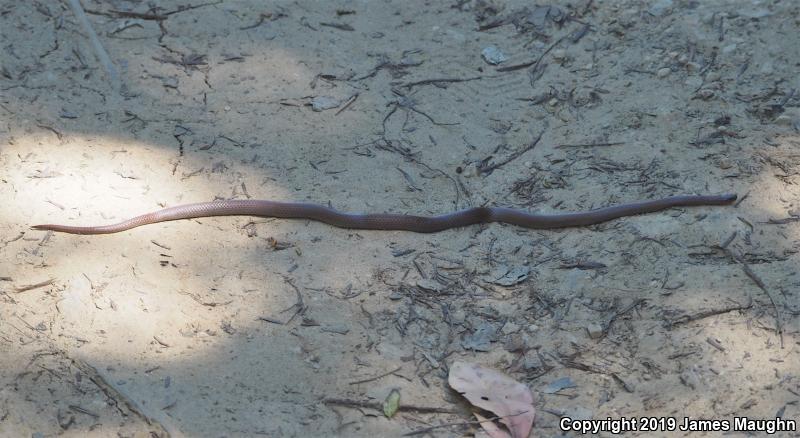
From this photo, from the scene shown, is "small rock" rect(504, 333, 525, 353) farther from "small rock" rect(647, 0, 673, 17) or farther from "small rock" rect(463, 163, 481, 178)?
"small rock" rect(647, 0, 673, 17)

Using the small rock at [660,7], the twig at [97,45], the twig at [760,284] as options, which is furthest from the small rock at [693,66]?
the twig at [97,45]

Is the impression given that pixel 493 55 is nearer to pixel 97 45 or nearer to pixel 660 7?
pixel 660 7

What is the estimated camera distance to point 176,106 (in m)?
5.88

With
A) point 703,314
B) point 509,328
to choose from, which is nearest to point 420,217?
point 509,328

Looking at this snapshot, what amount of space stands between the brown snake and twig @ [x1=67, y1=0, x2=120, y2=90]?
155 cm

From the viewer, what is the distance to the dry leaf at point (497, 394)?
368 cm

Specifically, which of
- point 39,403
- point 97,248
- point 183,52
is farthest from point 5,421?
point 183,52

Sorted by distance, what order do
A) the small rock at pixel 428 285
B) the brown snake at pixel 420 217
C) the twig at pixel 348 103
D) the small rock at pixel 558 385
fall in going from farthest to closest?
the twig at pixel 348 103 < the brown snake at pixel 420 217 < the small rock at pixel 428 285 < the small rock at pixel 558 385

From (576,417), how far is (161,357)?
77.3 inches

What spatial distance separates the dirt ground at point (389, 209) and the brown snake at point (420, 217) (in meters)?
0.07

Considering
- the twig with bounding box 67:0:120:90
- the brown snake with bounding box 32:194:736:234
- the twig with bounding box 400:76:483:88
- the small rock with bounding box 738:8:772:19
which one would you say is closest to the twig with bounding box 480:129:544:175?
the brown snake with bounding box 32:194:736:234

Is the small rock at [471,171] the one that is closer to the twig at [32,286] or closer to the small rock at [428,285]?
the small rock at [428,285]

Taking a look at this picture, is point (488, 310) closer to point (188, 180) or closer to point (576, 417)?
point (576, 417)

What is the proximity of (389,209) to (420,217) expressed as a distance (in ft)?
0.88
